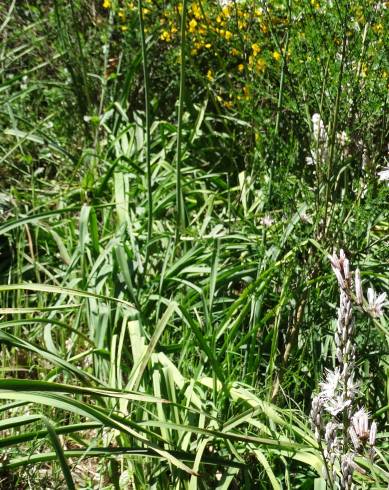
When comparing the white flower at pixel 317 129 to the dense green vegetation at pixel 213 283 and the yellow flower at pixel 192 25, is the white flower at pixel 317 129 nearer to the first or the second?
the dense green vegetation at pixel 213 283

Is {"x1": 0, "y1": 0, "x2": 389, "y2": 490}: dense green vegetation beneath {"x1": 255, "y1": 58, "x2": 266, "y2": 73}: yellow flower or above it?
beneath

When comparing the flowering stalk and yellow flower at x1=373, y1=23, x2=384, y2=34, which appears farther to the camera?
yellow flower at x1=373, y1=23, x2=384, y2=34

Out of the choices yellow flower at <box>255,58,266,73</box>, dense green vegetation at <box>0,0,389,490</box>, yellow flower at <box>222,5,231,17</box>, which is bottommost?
dense green vegetation at <box>0,0,389,490</box>

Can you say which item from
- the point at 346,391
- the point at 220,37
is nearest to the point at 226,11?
the point at 220,37

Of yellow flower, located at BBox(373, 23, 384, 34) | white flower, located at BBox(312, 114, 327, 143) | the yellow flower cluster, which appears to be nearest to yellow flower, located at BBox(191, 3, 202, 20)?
the yellow flower cluster

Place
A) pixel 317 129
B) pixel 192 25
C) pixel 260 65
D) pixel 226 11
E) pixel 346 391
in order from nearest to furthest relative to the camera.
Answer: pixel 346 391 → pixel 317 129 → pixel 260 65 → pixel 226 11 → pixel 192 25

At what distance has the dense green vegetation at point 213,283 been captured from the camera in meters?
2.29

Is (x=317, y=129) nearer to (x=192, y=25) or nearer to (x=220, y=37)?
(x=220, y=37)

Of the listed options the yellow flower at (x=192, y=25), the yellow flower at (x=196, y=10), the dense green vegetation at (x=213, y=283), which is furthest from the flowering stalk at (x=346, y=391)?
the yellow flower at (x=192, y=25)

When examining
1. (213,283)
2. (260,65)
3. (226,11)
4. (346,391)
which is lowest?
(213,283)

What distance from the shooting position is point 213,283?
277 centimetres

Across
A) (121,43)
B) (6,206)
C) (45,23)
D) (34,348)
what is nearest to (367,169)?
(34,348)

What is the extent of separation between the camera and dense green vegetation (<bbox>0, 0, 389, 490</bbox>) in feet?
7.51

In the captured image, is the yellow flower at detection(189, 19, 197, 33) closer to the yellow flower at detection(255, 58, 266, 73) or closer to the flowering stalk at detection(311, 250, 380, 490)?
the yellow flower at detection(255, 58, 266, 73)
